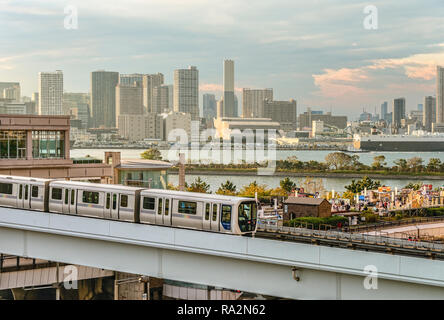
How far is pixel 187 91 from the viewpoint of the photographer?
2753 inches

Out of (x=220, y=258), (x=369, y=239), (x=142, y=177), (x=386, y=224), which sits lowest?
(x=386, y=224)

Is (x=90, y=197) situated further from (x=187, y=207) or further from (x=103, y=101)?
(x=103, y=101)

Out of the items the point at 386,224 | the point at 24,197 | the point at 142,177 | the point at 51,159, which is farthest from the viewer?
the point at 386,224

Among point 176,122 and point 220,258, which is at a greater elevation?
point 176,122

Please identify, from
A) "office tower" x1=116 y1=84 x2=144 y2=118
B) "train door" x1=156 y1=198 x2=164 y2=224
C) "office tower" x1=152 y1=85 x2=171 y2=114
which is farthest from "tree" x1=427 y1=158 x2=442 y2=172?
"train door" x1=156 y1=198 x2=164 y2=224

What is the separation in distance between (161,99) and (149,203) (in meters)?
62.8

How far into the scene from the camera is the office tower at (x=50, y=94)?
57.0 metres

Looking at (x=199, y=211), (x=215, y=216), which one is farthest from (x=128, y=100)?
(x=215, y=216)

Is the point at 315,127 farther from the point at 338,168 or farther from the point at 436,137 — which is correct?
the point at 338,168

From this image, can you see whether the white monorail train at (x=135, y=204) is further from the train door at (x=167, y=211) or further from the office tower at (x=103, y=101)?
the office tower at (x=103, y=101)

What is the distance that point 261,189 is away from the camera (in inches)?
1169

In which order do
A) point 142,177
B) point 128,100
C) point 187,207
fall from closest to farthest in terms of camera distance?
point 187,207 < point 142,177 < point 128,100

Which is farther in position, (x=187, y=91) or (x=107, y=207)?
(x=187, y=91)

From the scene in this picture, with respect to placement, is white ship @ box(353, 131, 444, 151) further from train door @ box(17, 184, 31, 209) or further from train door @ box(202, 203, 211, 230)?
train door @ box(202, 203, 211, 230)
